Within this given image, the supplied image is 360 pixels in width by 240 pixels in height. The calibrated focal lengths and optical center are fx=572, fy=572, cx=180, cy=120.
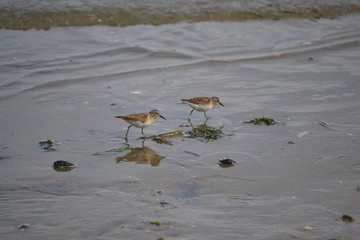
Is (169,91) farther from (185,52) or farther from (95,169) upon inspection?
(95,169)

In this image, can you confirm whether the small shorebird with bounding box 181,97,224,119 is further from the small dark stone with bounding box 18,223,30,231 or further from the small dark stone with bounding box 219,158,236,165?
the small dark stone with bounding box 18,223,30,231

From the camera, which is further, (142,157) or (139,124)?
(139,124)

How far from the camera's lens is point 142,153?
858 centimetres

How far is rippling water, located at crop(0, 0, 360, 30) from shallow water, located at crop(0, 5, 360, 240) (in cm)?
56

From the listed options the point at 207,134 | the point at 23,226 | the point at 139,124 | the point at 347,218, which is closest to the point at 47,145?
the point at 139,124

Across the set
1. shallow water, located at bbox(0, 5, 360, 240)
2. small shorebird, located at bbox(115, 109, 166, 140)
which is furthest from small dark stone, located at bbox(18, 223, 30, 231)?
small shorebird, located at bbox(115, 109, 166, 140)

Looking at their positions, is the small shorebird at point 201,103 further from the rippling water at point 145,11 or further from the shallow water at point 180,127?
the rippling water at point 145,11

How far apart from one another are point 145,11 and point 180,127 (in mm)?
8097

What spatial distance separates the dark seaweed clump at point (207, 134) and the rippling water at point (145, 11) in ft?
25.9

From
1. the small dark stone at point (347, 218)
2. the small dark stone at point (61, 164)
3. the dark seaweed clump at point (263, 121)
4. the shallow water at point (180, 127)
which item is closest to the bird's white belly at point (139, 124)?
the shallow water at point (180, 127)

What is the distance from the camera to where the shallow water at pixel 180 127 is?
6.37 m

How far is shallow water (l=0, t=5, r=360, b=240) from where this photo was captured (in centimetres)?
637

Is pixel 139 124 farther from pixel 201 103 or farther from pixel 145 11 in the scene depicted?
pixel 145 11

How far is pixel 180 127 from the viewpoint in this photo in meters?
9.72
